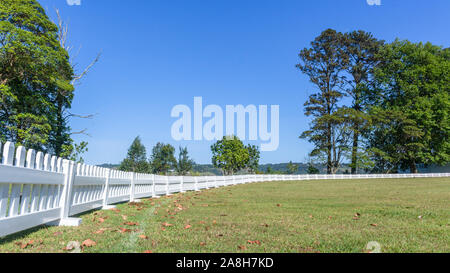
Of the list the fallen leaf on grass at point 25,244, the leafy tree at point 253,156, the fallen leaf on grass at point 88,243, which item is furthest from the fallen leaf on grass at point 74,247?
the leafy tree at point 253,156

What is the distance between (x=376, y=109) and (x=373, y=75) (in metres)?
6.60

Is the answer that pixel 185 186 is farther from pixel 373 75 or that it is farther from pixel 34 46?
pixel 373 75

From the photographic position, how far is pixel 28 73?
23.1m

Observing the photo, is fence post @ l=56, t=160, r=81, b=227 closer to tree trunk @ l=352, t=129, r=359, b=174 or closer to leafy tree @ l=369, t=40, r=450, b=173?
tree trunk @ l=352, t=129, r=359, b=174

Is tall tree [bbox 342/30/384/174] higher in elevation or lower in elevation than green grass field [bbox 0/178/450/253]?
higher

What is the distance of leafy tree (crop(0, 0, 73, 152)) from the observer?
20.2 metres

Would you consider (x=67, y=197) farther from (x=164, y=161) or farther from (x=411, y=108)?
(x=164, y=161)

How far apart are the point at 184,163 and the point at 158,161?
10.3 m

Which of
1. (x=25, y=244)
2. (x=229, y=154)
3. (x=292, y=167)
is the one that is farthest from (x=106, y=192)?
→ (x=292, y=167)

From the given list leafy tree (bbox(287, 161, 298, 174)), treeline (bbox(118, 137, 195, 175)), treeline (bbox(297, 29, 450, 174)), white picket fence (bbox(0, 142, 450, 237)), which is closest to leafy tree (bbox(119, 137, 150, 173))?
treeline (bbox(118, 137, 195, 175))

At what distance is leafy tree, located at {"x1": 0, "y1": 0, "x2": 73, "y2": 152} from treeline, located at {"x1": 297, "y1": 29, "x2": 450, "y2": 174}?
3517 centimetres

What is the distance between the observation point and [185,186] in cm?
1839

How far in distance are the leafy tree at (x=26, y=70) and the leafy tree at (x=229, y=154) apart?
6415 cm
